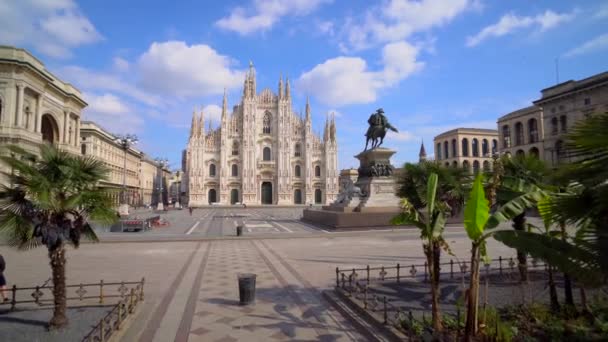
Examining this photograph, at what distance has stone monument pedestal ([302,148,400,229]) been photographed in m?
23.5

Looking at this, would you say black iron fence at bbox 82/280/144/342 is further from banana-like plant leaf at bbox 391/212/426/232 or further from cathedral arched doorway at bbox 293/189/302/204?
cathedral arched doorway at bbox 293/189/302/204

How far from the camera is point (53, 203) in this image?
5887 mm

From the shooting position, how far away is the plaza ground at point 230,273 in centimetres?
635

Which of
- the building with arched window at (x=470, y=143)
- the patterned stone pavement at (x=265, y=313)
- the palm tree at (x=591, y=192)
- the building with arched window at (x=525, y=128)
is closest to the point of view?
the palm tree at (x=591, y=192)

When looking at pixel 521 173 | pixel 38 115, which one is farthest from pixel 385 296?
pixel 38 115

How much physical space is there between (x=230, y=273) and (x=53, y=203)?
5984mm

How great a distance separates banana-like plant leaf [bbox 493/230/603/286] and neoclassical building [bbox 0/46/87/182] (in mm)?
32663

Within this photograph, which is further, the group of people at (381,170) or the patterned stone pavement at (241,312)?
the group of people at (381,170)

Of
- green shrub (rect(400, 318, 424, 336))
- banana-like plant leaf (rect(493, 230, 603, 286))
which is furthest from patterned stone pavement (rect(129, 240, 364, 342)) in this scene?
banana-like plant leaf (rect(493, 230, 603, 286))

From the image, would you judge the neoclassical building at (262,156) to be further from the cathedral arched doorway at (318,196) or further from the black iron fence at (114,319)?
the black iron fence at (114,319)

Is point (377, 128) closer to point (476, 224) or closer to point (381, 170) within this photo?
point (381, 170)

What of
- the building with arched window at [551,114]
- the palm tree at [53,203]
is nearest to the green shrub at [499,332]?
the palm tree at [53,203]

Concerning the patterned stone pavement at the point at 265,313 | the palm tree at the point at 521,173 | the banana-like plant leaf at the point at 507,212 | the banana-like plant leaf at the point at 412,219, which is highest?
the palm tree at the point at 521,173

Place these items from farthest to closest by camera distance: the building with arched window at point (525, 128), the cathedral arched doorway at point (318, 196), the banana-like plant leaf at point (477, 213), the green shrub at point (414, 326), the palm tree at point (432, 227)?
the cathedral arched doorway at point (318, 196)
the building with arched window at point (525, 128)
the green shrub at point (414, 326)
the palm tree at point (432, 227)
the banana-like plant leaf at point (477, 213)
